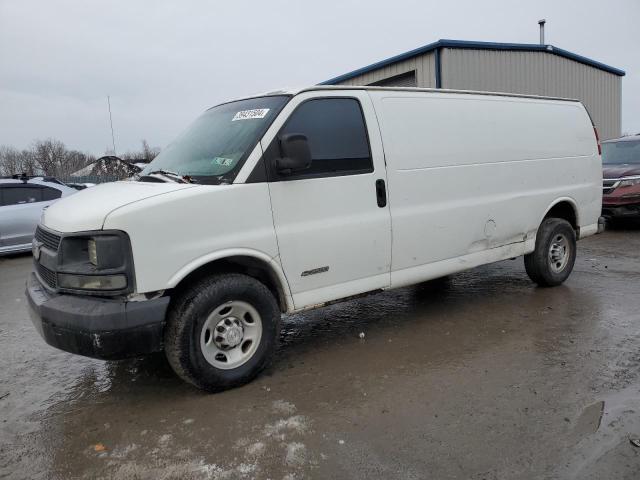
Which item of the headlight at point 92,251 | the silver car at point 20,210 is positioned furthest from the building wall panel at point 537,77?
the headlight at point 92,251

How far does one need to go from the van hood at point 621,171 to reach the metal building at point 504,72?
424 cm

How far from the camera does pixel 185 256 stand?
345 centimetres

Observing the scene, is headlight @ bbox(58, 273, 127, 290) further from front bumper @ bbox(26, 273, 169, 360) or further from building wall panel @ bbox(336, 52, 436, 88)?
building wall panel @ bbox(336, 52, 436, 88)

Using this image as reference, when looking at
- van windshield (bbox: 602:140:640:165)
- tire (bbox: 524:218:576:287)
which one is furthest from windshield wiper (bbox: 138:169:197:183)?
van windshield (bbox: 602:140:640:165)

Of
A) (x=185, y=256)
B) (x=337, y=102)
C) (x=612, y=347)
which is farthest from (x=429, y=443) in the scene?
(x=337, y=102)

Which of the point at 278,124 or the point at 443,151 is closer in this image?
Answer: the point at 278,124

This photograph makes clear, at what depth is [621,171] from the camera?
33.2 ft

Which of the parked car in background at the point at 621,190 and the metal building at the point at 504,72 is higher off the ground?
the metal building at the point at 504,72

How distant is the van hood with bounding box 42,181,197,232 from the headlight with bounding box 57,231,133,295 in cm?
8

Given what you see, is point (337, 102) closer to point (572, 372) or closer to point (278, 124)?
point (278, 124)

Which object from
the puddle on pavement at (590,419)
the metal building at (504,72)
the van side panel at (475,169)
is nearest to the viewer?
the puddle on pavement at (590,419)

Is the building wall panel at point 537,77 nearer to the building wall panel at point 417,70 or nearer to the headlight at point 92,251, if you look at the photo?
the building wall panel at point 417,70

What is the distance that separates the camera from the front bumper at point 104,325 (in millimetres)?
3250

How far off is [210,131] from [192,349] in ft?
6.11
